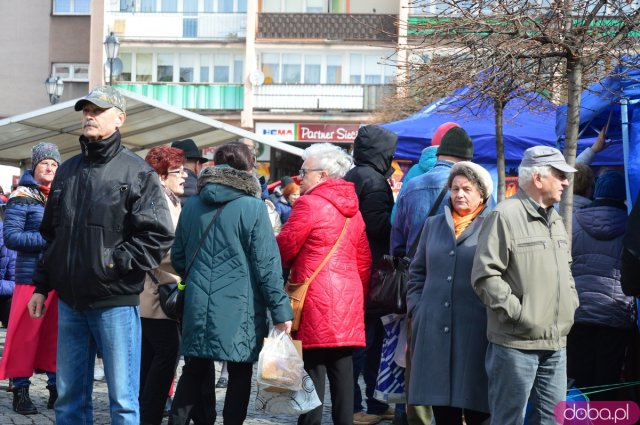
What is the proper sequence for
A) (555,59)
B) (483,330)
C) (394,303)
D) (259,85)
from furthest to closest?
(259,85) < (555,59) < (394,303) < (483,330)

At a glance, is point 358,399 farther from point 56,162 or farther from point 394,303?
point 56,162

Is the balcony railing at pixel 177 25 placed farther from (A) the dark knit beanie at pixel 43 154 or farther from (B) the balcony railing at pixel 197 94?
(A) the dark knit beanie at pixel 43 154

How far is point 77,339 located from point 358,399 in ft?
9.50

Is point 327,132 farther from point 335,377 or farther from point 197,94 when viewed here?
point 335,377

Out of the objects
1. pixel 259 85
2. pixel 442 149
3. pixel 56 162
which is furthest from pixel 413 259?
pixel 259 85

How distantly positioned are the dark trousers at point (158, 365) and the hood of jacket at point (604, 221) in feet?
8.99

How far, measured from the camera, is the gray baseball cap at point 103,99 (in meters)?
5.46

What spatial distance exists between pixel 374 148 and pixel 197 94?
33044 mm

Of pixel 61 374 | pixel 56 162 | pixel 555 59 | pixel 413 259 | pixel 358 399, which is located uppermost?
pixel 555 59

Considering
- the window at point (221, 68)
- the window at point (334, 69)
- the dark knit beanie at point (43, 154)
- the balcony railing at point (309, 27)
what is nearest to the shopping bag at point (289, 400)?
the dark knit beanie at point (43, 154)

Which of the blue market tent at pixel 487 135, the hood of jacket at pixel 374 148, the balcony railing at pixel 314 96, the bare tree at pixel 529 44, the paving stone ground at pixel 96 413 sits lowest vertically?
the paving stone ground at pixel 96 413

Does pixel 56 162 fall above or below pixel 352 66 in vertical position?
below

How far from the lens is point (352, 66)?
39938mm

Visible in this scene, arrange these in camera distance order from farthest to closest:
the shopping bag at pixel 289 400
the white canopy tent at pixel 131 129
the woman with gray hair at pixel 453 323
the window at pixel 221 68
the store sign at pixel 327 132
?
the window at pixel 221 68
the store sign at pixel 327 132
the white canopy tent at pixel 131 129
the shopping bag at pixel 289 400
the woman with gray hair at pixel 453 323
